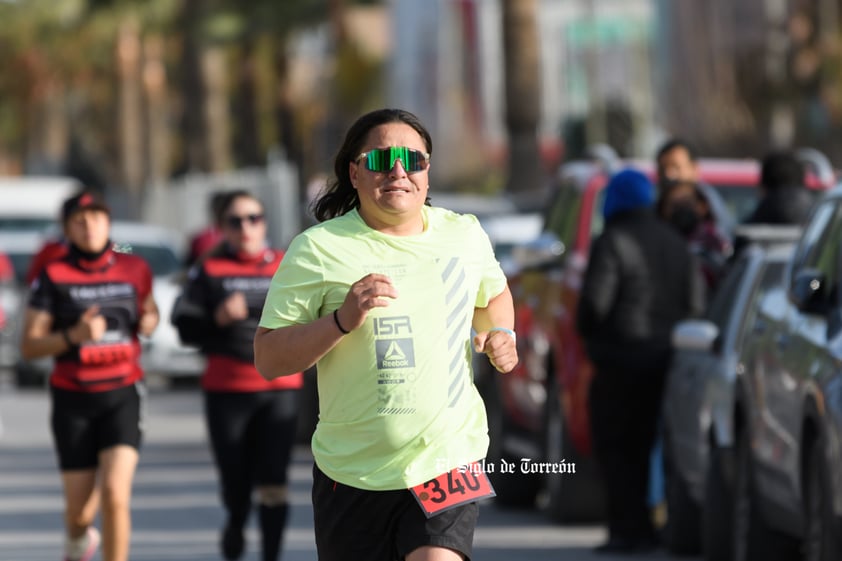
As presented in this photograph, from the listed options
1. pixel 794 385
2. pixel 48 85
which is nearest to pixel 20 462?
pixel 794 385

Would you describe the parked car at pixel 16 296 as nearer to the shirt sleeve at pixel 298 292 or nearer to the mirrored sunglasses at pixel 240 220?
the mirrored sunglasses at pixel 240 220

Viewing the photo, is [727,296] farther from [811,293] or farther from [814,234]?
[811,293]

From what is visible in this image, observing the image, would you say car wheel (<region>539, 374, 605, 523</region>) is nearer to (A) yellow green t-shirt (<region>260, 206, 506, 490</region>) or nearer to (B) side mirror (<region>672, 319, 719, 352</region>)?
(B) side mirror (<region>672, 319, 719, 352</region>)

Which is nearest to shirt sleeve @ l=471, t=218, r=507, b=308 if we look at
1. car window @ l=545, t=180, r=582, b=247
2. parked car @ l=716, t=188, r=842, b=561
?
parked car @ l=716, t=188, r=842, b=561

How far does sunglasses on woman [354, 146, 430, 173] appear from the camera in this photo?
582 cm

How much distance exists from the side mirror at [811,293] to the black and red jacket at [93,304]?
3019mm

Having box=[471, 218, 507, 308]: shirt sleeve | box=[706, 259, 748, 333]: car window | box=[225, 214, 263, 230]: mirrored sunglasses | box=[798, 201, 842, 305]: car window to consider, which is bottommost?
box=[706, 259, 748, 333]: car window

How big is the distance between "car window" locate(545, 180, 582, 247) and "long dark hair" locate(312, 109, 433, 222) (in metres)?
6.90

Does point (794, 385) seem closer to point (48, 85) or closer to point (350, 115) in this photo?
point (350, 115)

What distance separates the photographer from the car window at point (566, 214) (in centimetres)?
1320

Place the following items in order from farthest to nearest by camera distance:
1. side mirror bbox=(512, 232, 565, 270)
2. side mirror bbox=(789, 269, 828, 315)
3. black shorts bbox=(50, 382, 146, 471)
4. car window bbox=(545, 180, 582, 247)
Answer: car window bbox=(545, 180, 582, 247), side mirror bbox=(512, 232, 565, 270), black shorts bbox=(50, 382, 146, 471), side mirror bbox=(789, 269, 828, 315)

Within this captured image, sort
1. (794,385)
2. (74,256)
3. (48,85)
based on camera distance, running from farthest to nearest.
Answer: (48,85)
(74,256)
(794,385)

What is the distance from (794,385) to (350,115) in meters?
60.6

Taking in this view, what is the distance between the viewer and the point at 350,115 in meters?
68.9
